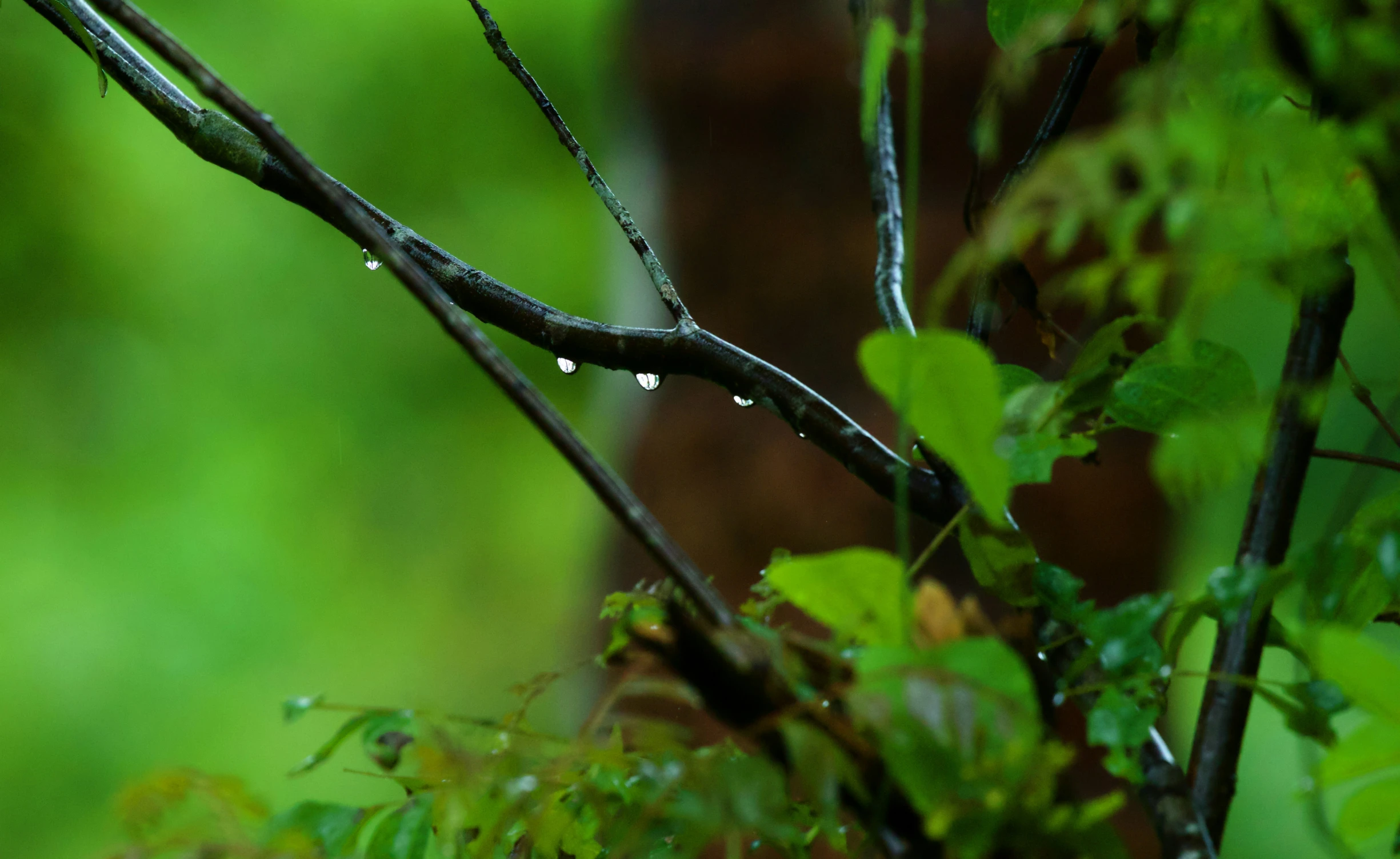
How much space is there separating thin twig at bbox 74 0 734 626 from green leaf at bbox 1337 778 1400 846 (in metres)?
0.08

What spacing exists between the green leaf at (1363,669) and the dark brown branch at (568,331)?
0.10 meters

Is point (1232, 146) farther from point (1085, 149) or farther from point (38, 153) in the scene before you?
point (38, 153)

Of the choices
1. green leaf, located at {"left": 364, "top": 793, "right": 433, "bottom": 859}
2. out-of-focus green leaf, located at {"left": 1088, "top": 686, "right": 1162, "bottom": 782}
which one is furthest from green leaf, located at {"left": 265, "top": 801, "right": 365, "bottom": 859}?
out-of-focus green leaf, located at {"left": 1088, "top": 686, "right": 1162, "bottom": 782}

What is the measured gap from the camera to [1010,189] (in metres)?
0.25

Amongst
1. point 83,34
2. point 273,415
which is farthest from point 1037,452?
point 273,415

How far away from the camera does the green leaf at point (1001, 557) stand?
0.58 feet

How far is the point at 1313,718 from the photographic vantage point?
0.15 m

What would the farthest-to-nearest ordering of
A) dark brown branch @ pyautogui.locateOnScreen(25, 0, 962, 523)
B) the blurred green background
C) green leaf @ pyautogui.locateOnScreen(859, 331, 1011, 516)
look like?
the blurred green background
dark brown branch @ pyautogui.locateOnScreen(25, 0, 962, 523)
green leaf @ pyautogui.locateOnScreen(859, 331, 1011, 516)

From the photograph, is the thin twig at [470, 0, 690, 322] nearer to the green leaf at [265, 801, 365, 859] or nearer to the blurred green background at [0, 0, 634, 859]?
the green leaf at [265, 801, 365, 859]

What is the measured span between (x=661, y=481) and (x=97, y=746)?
984 mm

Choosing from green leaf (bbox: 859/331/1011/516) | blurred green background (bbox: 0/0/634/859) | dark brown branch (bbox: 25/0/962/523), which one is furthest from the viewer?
blurred green background (bbox: 0/0/634/859)

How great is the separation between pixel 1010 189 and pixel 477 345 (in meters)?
0.17

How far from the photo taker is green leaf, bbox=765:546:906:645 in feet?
0.37

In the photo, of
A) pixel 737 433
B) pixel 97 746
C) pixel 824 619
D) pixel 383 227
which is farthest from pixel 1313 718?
pixel 97 746
